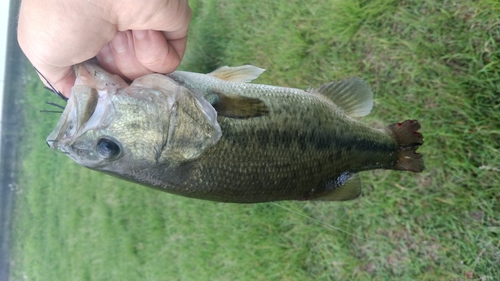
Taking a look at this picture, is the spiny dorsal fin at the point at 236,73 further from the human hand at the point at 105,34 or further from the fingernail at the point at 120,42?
the fingernail at the point at 120,42

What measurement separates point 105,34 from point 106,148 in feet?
1.26

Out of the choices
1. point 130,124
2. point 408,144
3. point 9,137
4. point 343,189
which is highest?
point 130,124

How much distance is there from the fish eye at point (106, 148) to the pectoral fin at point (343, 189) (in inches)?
32.7

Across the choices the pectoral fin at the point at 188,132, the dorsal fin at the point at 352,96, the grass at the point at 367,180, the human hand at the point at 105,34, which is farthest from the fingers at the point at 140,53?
the grass at the point at 367,180

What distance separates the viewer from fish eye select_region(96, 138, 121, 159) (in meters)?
1.38

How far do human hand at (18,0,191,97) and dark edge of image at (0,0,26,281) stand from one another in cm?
371

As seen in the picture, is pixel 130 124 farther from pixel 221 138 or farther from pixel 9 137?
pixel 9 137

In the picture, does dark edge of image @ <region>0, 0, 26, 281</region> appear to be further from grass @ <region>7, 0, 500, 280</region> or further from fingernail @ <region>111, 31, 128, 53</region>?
fingernail @ <region>111, 31, 128, 53</region>

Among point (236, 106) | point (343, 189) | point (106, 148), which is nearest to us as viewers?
point (106, 148)

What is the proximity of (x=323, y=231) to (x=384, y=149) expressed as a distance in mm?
1177

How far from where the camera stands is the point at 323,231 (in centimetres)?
286

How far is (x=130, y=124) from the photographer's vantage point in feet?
4.64

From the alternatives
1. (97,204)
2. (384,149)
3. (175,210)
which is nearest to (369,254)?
(384,149)

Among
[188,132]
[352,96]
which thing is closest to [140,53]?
[188,132]
